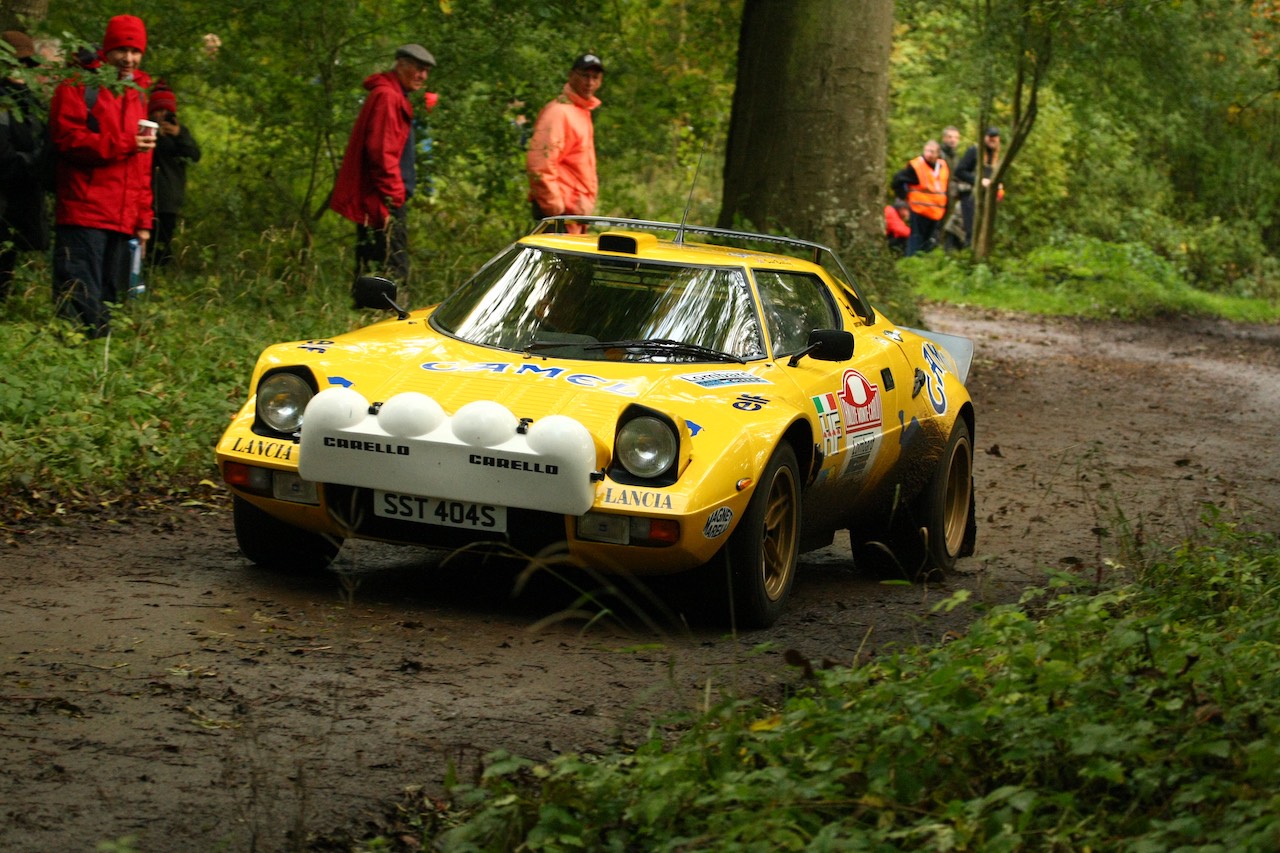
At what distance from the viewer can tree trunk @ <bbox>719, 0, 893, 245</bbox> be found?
48.3 feet

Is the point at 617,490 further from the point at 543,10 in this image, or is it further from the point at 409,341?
the point at 543,10

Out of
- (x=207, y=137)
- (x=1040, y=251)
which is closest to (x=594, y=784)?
(x=207, y=137)

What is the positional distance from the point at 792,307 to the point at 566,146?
5.65 m

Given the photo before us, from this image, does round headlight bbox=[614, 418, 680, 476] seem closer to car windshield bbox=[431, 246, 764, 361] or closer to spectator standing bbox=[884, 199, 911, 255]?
car windshield bbox=[431, 246, 764, 361]

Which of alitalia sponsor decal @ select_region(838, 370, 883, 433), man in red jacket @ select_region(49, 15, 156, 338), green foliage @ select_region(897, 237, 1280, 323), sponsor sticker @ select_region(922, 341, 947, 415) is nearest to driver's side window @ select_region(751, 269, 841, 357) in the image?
alitalia sponsor decal @ select_region(838, 370, 883, 433)

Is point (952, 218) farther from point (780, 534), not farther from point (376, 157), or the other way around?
point (780, 534)

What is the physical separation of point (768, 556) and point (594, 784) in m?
2.70

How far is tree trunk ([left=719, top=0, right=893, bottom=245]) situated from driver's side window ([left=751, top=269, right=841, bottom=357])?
7073mm

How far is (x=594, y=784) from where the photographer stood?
4059 mm

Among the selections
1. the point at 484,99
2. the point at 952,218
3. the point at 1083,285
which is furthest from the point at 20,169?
the point at 952,218

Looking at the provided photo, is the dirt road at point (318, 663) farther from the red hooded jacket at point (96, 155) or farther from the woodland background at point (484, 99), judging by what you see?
the woodland background at point (484, 99)

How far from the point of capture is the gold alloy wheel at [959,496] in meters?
8.50

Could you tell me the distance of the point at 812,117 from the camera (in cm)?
1484

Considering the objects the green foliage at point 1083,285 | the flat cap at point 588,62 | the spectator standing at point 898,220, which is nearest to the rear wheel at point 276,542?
the flat cap at point 588,62
